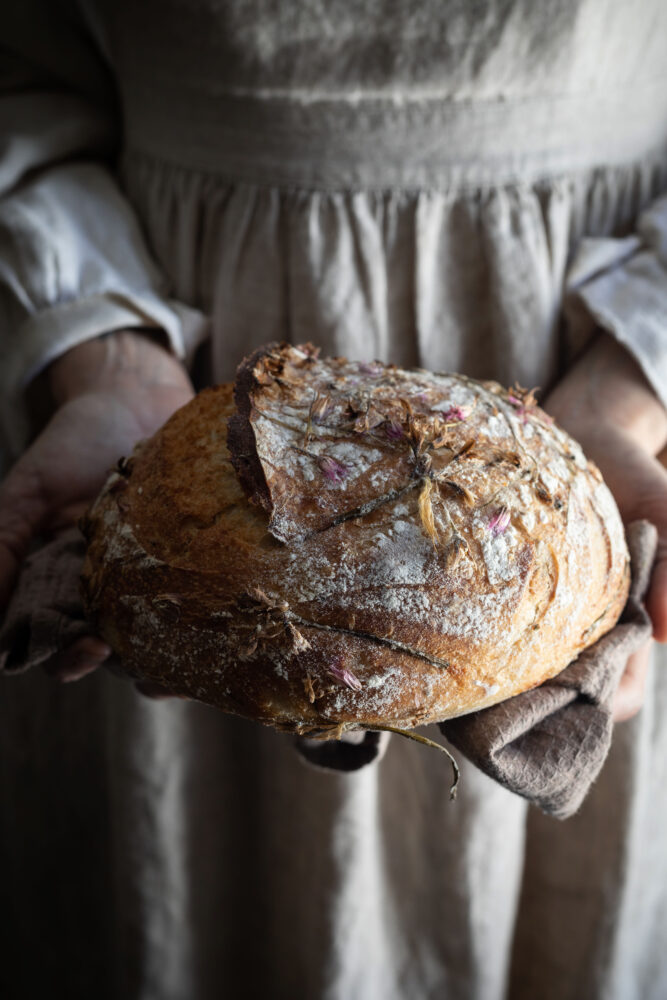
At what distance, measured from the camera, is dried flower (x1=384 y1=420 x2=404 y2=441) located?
0.71 meters

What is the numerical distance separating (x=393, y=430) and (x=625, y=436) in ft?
1.30

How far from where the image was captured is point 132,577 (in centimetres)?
72

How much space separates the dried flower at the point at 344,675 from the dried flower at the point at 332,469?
0.16 metres

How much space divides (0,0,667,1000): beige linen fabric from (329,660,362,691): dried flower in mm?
501

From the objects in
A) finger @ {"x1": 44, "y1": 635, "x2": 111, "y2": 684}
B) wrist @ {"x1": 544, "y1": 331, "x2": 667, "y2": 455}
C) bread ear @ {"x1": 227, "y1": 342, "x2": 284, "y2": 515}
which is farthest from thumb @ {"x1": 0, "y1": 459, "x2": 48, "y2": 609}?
wrist @ {"x1": 544, "y1": 331, "x2": 667, "y2": 455}

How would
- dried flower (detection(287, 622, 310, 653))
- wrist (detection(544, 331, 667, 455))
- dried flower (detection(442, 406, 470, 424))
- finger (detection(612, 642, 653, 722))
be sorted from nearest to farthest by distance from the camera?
dried flower (detection(287, 622, 310, 653))
dried flower (detection(442, 406, 470, 424))
finger (detection(612, 642, 653, 722))
wrist (detection(544, 331, 667, 455))

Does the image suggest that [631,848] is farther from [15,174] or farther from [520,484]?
[15,174]

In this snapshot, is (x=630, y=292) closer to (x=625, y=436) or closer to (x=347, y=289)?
(x=625, y=436)

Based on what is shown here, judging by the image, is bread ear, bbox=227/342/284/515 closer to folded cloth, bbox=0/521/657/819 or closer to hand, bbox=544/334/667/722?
folded cloth, bbox=0/521/657/819

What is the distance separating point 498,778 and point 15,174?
1.03m

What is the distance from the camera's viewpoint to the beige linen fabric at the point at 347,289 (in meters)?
0.97

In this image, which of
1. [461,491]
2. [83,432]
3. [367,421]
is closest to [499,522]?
[461,491]

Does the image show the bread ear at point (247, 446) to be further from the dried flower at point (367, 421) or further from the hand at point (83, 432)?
the hand at point (83, 432)

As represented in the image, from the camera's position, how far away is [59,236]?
109 cm
